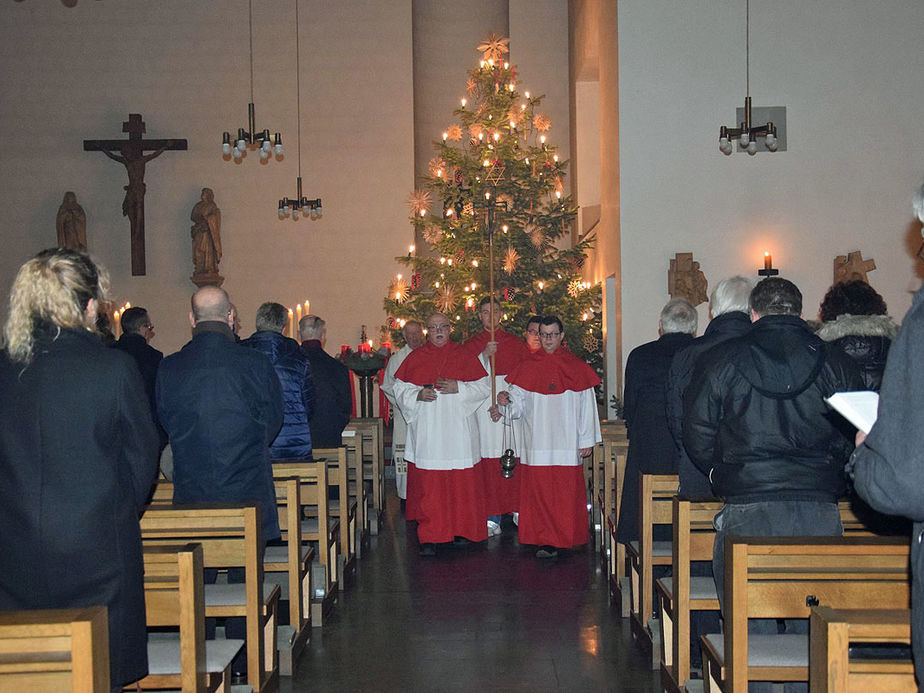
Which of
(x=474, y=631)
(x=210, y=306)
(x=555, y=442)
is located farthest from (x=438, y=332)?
(x=210, y=306)

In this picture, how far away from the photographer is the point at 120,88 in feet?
50.1

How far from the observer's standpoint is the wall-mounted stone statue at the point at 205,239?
14.9m

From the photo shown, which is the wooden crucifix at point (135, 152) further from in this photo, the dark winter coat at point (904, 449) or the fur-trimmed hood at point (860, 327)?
the dark winter coat at point (904, 449)

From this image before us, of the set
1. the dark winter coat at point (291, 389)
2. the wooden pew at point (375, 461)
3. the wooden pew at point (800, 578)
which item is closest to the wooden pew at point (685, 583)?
the wooden pew at point (800, 578)

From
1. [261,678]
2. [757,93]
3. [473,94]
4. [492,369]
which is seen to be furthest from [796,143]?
[261,678]

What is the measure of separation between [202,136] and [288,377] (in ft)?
34.8

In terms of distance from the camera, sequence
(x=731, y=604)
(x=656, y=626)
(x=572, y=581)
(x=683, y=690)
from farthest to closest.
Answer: (x=572, y=581), (x=656, y=626), (x=683, y=690), (x=731, y=604)

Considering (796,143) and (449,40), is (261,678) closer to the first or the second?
(796,143)

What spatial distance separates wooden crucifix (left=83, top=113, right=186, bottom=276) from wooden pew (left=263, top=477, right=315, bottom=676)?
1062cm

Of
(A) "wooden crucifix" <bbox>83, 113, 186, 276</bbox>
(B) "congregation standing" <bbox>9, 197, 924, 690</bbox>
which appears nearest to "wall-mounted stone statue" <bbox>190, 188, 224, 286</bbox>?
(A) "wooden crucifix" <bbox>83, 113, 186, 276</bbox>

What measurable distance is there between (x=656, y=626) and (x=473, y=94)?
757 centimetres

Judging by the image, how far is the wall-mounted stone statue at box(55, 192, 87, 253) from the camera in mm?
14867

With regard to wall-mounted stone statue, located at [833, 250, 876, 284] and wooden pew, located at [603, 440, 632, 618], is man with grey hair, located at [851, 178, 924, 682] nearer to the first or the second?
wooden pew, located at [603, 440, 632, 618]

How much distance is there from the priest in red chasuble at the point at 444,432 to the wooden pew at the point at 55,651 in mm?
5305
